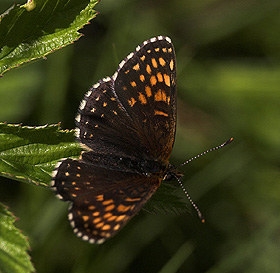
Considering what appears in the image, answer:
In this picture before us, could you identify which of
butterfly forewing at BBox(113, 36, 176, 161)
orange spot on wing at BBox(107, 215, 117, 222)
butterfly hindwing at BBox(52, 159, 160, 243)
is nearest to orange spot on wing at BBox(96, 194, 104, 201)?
butterfly hindwing at BBox(52, 159, 160, 243)

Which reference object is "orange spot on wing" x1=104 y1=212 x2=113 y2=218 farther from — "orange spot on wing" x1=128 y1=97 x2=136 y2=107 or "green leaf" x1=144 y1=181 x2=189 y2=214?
"orange spot on wing" x1=128 y1=97 x2=136 y2=107

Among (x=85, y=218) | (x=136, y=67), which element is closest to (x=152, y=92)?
(x=136, y=67)

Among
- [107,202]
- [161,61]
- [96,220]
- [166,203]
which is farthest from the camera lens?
[161,61]

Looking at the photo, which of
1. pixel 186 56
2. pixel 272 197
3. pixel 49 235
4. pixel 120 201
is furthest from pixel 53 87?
pixel 272 197

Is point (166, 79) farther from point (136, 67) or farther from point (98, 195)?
point (98, 195)

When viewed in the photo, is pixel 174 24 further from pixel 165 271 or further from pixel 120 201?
pixel 120 201

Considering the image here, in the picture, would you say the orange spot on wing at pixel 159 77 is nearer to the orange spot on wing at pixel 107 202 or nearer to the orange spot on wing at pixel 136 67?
the orange spot on wing at pixel 136 67
